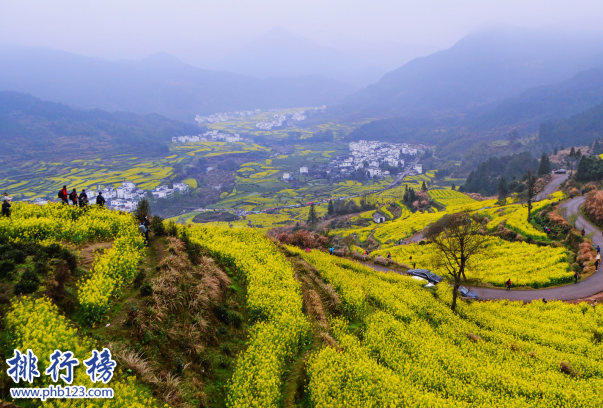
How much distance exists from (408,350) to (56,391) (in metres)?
16.2

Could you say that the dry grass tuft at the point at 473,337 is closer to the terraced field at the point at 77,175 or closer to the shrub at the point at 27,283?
the shrub at the point at 27,283

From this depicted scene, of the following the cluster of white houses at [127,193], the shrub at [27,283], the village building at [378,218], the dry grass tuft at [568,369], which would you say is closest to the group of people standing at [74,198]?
the shrub at [27,283]

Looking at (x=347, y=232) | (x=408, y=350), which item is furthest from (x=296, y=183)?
(x=408, y=350)

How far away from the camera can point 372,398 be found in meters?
13.2

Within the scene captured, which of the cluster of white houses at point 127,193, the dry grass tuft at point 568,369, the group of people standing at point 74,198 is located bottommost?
the cluster of white houses at point 127,193

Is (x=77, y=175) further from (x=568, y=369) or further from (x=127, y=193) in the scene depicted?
(x=568, y=369)

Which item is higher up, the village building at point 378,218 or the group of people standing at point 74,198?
the group of people standing at point 74,198

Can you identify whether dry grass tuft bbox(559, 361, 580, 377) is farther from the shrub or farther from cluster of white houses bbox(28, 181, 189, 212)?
cluster of white houses bbox(28, 181, 189, 212)

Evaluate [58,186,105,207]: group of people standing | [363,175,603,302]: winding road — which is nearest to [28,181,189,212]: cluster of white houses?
[58,186,105,207]: group of people standing

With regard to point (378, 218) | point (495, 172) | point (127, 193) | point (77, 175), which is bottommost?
point (378, 218)

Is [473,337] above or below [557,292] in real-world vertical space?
above

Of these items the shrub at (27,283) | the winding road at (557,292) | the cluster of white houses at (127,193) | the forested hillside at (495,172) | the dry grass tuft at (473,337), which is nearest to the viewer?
the shrub at (27,283)

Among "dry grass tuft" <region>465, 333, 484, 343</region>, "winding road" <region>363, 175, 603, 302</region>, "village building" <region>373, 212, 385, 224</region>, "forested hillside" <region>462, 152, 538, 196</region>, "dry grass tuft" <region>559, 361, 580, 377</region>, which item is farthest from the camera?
A: "forested hillside" <region>462, 152, 538, 196</region>

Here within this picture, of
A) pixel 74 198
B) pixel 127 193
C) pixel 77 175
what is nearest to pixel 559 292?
pixel 74 198
